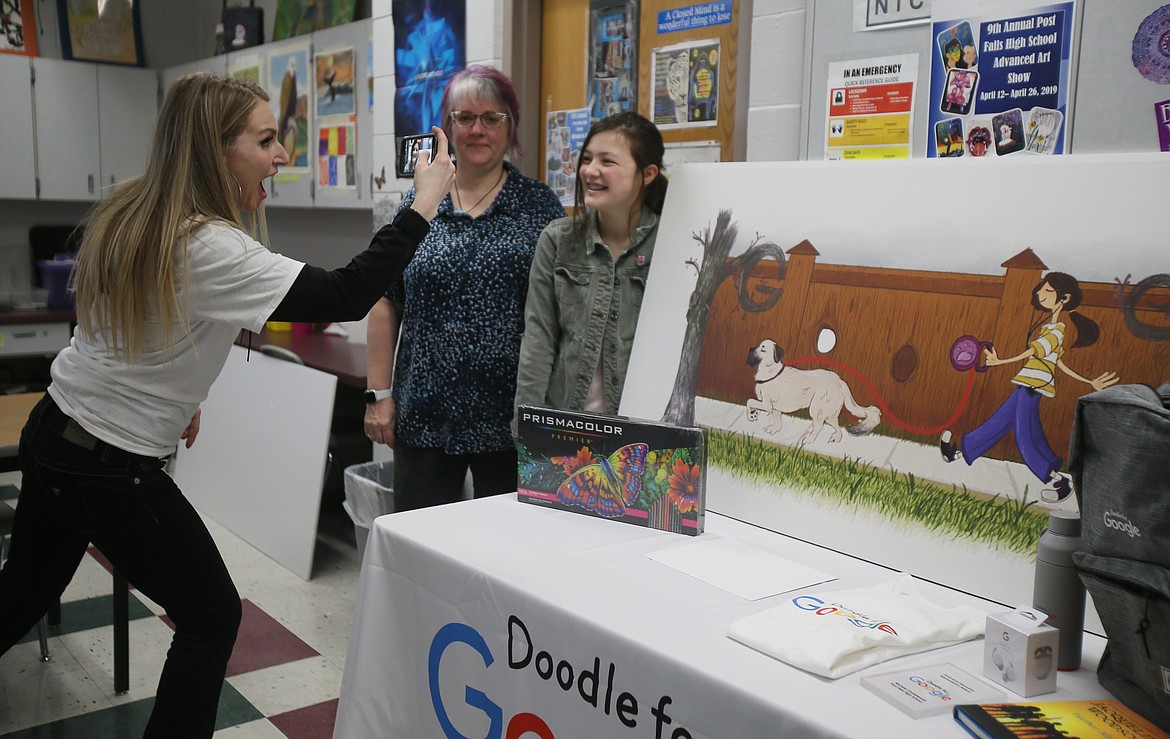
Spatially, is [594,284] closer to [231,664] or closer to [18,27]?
[231,664]

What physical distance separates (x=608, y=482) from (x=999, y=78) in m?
0.96

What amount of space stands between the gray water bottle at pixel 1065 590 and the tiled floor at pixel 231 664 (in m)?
1.70

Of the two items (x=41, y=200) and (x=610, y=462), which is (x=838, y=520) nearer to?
(x=610, y=462)

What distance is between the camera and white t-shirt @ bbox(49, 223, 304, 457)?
1.57m

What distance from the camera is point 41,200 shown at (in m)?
5.60

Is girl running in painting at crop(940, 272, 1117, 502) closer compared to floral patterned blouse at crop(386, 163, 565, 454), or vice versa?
girl running in painting at crop(940, 272, 1117, 502)

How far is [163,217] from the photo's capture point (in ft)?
5.09

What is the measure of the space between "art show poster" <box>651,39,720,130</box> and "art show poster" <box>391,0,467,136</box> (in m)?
0.83

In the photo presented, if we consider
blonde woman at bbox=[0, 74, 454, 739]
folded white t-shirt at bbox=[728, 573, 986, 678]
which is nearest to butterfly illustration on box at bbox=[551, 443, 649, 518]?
folded white t-shirt at bbox=[728, 573, 986, 678]

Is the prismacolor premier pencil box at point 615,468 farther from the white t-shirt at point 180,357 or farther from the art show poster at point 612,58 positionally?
the art show poster at point 612,58

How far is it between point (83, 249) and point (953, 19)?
1.57 meters

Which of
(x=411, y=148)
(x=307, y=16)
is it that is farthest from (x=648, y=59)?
(x=307, y=16)

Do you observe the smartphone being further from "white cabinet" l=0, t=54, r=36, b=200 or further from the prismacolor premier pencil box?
"white cabinet" l=0, t=54, r=36, b=200

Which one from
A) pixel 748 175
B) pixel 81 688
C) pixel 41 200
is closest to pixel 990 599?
pixel 748 175
